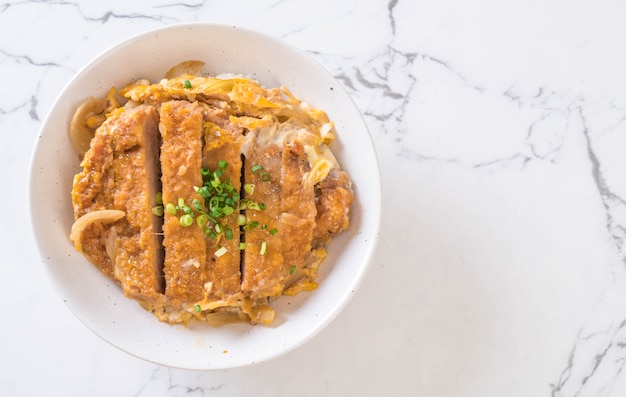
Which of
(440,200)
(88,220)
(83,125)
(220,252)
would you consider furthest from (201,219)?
(440,200)

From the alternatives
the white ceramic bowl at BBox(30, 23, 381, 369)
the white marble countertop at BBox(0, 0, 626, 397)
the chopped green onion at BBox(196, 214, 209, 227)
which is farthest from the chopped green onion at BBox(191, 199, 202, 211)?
the white marble countertop at BBox(0, 0, 626, 397)

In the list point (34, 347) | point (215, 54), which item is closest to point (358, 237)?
point (215, 54)

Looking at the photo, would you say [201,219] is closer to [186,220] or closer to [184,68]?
[186,220]

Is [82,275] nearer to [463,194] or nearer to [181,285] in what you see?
[181,285]

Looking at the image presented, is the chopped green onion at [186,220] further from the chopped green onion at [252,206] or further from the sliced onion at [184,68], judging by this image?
the sliced onion at [184,68]

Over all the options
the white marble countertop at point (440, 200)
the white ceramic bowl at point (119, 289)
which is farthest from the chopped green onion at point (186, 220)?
the white marble countertop at point (440, 200)

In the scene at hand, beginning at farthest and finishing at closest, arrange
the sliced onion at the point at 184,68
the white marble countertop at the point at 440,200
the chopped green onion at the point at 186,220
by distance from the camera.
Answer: the white marble countertop at the point at 440,200
the sliced onion at the point at 184,68
the chopped green onion at the point at 186,220
